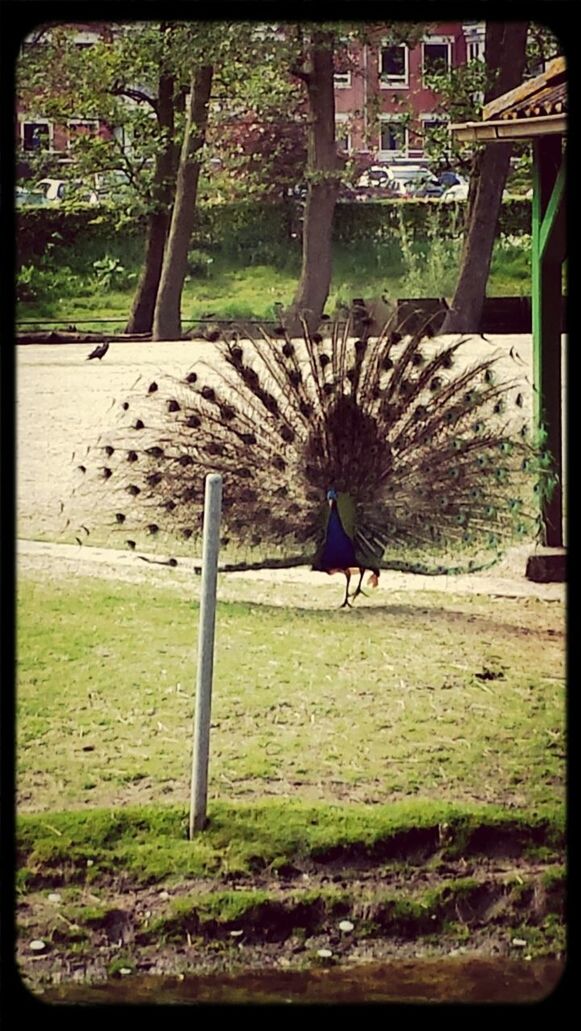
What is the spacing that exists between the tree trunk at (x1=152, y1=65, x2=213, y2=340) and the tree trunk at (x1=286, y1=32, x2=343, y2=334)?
0.48 m

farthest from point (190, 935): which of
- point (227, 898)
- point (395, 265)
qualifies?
point (395, 265)

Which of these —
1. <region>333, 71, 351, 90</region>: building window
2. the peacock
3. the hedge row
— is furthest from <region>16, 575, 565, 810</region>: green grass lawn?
<region>333, 71, 351, 90</region>: building window

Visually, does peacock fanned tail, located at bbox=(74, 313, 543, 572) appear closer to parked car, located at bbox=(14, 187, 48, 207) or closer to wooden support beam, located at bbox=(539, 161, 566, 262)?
wooden support beam, located at bbox=(539, 161, 566, 262)

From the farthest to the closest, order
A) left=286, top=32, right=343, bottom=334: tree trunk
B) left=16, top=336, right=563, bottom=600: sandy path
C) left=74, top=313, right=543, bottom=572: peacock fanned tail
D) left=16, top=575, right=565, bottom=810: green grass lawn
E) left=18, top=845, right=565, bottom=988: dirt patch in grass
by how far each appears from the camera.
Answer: left=286, top=32, right=343, bottom=334: tree trunk
left=16, top=336, right=563, bottom=600: sandy path
left=74, top=313, right=543, bottom=572: peacock fanned tail
left=16, top=575, right=565, bottom=810: green grass lawn
left=18, top=845, right=565, bottom=988: dirt patch in grass

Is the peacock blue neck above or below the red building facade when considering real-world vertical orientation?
below

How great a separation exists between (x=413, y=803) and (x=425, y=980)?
40cm

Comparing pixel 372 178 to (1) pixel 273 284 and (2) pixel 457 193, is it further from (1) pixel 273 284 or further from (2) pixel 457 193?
(1) pixel 273 284

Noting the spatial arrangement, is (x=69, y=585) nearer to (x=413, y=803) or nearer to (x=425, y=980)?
(x=413, y=803)

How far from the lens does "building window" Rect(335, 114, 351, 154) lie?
7730mm

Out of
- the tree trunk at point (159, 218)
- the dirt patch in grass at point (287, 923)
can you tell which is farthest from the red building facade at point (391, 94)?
the dirt patch in grass at point (287, 923)

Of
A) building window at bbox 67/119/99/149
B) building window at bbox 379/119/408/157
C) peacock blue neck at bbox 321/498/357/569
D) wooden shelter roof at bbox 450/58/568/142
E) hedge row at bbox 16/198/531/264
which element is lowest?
peacock blue neck at bbox 321/498/357/569

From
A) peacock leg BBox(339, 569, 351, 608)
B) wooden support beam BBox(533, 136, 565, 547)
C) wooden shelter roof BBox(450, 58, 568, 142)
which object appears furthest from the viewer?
peacock leg BBox(339, 569, 351, 608)

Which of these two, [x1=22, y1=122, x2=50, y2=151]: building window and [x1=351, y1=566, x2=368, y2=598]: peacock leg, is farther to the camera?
[x1=22, y1=122, x2=50, y2=151]: building window

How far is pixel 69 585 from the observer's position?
413cm
